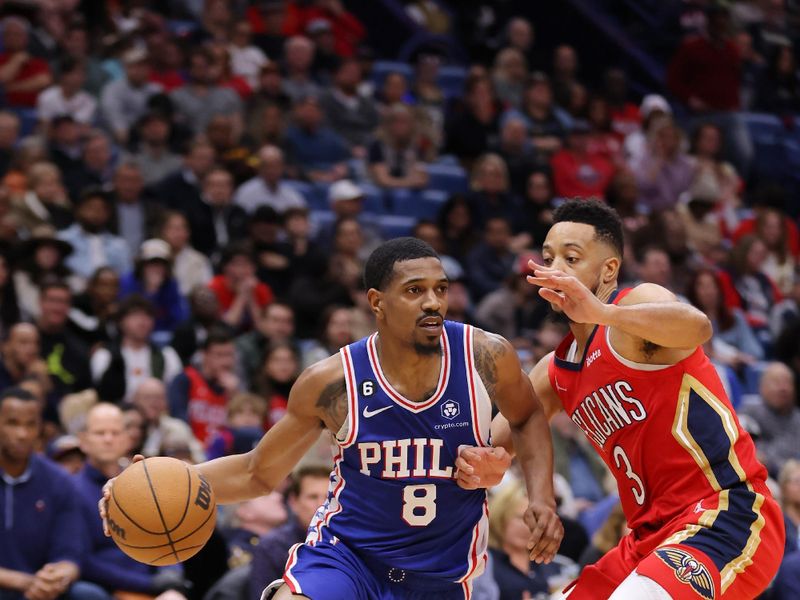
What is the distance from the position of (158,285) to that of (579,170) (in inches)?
204

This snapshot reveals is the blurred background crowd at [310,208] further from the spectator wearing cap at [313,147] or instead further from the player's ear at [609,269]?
the player's ear at [609,269]

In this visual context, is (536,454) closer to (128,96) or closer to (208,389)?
(208,389)

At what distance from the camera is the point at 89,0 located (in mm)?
14047

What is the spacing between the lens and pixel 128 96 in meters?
12.6

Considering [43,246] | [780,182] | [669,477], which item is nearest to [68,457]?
[43,246]

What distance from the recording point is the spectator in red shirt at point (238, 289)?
11.0m

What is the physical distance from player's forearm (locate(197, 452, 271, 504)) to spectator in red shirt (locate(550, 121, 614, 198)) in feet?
28.5

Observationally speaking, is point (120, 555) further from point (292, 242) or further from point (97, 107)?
point (97, 107)

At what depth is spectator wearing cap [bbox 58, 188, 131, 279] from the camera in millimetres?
10930

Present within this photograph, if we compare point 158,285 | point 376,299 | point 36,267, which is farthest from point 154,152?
point 376,299

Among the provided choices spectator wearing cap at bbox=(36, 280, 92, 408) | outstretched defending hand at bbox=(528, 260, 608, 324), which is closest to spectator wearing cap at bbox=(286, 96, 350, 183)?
spectator wearing cap at bbox=(36, 280, 92, 408)

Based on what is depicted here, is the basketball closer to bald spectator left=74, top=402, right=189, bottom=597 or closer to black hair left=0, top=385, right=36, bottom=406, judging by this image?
bald spectator left=74, top=402, right=189, bottom=597

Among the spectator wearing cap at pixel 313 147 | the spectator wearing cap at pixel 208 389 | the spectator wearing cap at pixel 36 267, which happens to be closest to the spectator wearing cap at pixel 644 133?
the spectator wearing cap at pixel 313 147

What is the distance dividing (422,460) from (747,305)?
28.2 ft
